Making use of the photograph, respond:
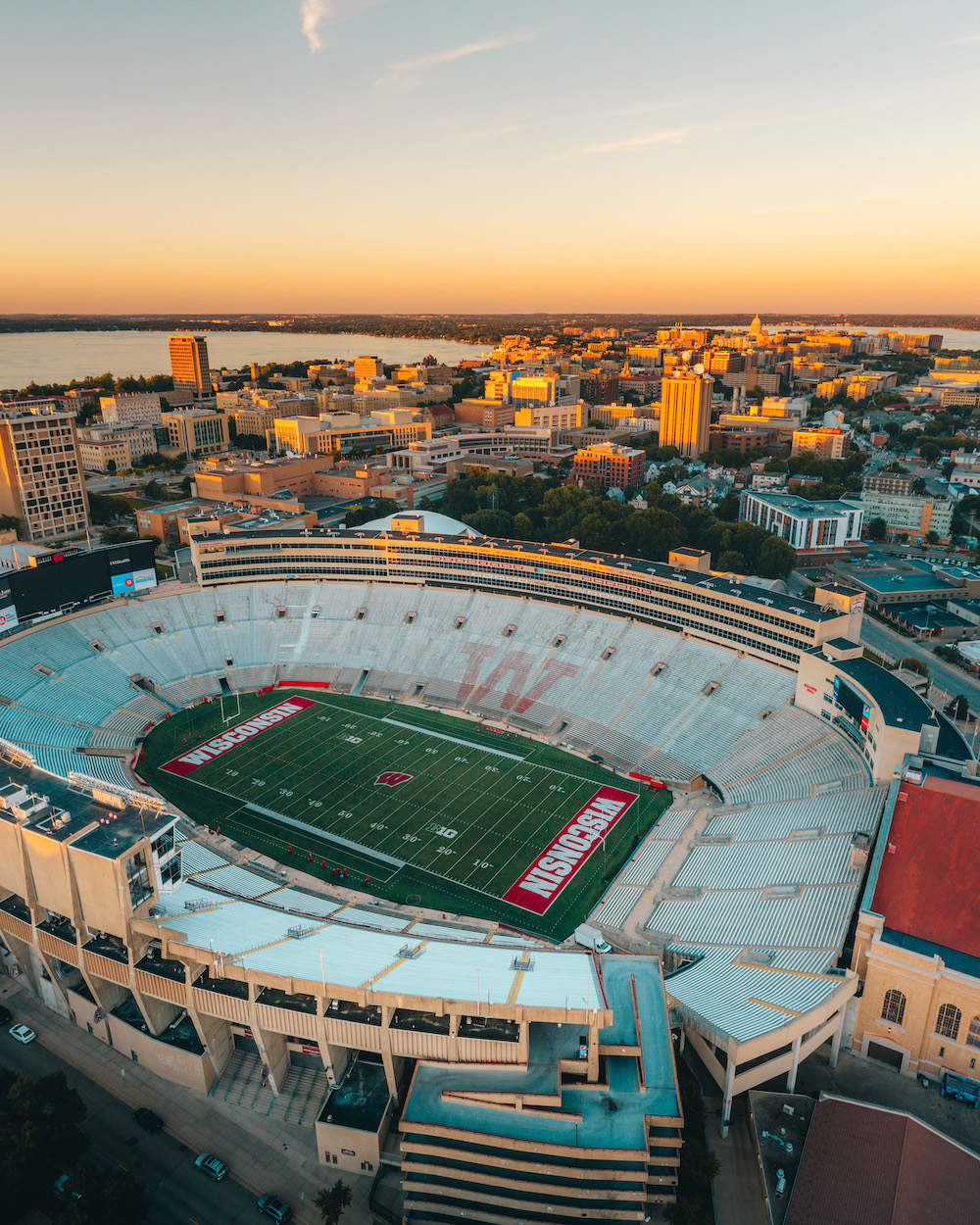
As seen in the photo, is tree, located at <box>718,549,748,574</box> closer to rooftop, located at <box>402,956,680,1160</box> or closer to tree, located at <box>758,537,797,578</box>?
tree, located at <box>758,537,797,578</box>

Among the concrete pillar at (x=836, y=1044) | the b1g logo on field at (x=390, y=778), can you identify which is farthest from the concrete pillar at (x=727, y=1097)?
the b1g logo on field at (x=390, y=778)

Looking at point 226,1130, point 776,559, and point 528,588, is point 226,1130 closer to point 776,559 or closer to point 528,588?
point 528,588

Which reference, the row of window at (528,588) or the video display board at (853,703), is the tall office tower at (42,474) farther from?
the video display board at (853,703)

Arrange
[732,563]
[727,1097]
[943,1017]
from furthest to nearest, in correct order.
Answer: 1. [732,563]
2. [943,1017]
3. [727,1097]

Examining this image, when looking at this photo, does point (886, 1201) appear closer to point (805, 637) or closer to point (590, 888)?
point (590, 888)

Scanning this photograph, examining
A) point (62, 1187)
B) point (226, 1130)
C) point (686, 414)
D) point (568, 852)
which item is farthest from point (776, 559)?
point (62, 1187)

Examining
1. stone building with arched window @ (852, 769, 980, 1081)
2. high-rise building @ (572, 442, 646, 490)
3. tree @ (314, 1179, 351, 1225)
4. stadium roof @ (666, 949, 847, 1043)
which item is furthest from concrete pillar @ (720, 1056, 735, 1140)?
high-rise building @ (572, 442, 646, 490)
